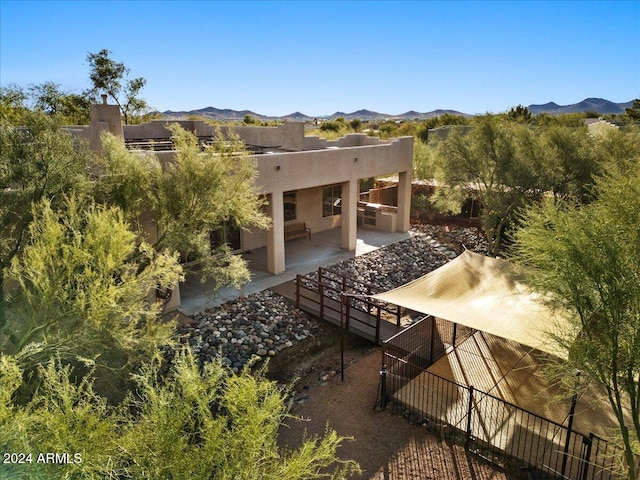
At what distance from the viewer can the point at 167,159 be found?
13.2 metres

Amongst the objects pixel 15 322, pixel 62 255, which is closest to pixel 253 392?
pixel 62 255

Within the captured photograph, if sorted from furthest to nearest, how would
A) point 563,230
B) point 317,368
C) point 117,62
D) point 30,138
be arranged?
point 117,62, point 317,368, point 30,138, point 563,230

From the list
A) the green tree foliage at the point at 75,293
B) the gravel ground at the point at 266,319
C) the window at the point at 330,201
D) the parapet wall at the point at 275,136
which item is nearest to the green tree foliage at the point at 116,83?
the parapet wall at the point at 275,136

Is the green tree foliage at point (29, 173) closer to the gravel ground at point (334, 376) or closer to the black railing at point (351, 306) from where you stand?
the gravel ground at point (334, 376)

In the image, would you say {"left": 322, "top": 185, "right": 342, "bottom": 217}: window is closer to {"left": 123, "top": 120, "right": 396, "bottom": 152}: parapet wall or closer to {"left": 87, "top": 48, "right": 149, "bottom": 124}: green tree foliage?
{"left": 123, "top": 120, "right": 396, "bottom": 152}: parapet wall

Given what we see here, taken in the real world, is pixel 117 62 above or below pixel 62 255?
above

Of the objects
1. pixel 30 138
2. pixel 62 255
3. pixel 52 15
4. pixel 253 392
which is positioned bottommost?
pixel 253 392

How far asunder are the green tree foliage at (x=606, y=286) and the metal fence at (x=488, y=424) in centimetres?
147

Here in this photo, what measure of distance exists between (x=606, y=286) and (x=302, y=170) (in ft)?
41.1

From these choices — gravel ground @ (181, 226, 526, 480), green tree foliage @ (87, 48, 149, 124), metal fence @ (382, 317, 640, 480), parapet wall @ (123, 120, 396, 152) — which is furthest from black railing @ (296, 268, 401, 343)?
green tree foliage @ (87, 48, 149, 124)

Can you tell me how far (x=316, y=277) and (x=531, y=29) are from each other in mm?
18401

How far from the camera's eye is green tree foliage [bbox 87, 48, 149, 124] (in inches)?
1526

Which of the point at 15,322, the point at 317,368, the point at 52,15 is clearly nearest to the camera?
the point at 15,322

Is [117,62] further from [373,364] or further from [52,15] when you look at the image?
[373,364]
